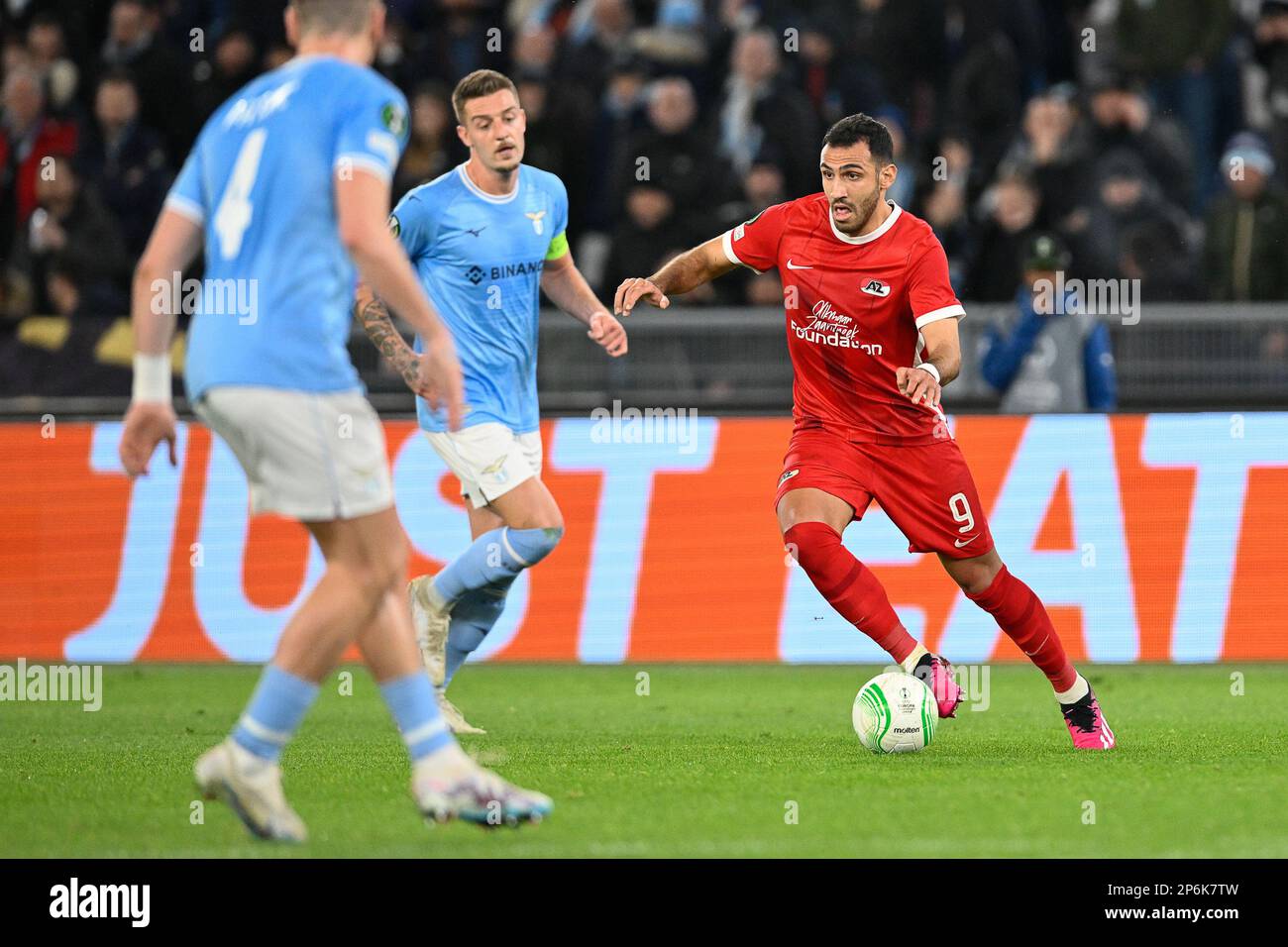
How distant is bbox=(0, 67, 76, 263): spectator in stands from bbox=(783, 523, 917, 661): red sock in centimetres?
934

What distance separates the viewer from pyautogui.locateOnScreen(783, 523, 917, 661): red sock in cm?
788

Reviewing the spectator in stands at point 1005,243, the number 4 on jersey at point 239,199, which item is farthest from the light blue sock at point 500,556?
the spectator in stands at point 1005,243

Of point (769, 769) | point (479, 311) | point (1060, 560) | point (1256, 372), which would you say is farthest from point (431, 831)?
point (1256, 372)

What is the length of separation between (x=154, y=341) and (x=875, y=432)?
3.38m

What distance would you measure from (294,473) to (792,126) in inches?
389

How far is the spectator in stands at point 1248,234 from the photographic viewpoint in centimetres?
1381

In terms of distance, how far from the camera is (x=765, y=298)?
14531 mm

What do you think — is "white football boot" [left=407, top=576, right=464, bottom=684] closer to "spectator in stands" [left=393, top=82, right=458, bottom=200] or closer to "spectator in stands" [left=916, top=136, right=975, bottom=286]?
"spectator in stands" [left=393, top=82, right=458, bottom=200]

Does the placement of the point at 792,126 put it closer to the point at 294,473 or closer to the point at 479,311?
the point at 479,311

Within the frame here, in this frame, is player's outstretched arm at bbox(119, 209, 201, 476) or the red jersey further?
the red jersey

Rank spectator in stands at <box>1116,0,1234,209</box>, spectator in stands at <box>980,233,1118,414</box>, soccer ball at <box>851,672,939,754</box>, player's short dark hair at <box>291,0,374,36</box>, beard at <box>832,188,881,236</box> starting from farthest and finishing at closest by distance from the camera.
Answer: spectator in stands at <box>1116,0,1234,209</box> < spectator in stands at <box>980,233,1118,414</box> < beard at <box>832,188,881,236</box> < soccer ball at <box>851,672,939,754</box> < player's short dark hair at <box>291,0,374,36</box>

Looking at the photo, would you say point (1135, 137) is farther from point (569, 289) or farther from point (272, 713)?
point (272, 713)

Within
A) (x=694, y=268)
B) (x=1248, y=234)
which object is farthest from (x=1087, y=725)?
(x=1248, y=234)

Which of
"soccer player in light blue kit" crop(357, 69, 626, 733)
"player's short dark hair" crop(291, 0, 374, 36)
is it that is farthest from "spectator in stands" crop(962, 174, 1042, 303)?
"player's short dark hair" crop(291, 0, 374, 36)
